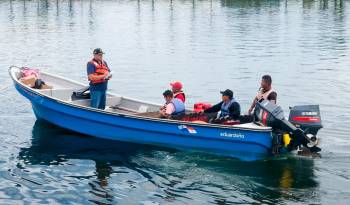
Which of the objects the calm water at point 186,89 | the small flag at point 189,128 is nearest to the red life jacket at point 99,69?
the calm water at point 186,89

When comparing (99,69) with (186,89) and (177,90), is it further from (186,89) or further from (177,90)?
(186,89)

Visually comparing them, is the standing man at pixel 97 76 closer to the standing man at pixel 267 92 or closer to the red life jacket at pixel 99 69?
the red life jacket at pixel 99 69

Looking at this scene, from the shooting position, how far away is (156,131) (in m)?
16.8

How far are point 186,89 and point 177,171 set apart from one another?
1179 cm

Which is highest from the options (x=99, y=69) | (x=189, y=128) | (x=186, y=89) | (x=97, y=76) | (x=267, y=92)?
(x=99, y=69)

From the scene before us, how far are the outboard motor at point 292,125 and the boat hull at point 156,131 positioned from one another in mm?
361

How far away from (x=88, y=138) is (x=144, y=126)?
7.95 feet

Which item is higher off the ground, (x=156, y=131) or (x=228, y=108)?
(x=228, y=108)

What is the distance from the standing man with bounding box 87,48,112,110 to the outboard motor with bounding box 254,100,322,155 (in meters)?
5.02

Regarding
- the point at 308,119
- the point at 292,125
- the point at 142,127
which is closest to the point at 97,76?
the point at 142,127

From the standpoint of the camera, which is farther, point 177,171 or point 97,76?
point 97,76

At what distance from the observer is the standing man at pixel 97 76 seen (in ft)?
59.3

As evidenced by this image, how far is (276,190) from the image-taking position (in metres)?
14.1

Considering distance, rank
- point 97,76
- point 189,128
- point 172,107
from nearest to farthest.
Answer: point 189,128, point 172,107, point 97,76
